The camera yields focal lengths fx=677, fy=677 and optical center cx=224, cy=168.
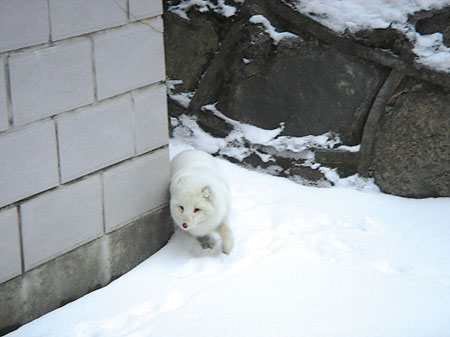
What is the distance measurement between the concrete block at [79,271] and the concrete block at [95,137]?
0.48 m

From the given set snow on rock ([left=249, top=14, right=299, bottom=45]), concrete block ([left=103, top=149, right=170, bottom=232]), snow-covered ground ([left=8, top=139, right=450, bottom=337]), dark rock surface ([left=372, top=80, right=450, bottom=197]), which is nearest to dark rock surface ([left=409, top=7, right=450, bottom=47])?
dark rock surface ([left=372, top=80, right=450, bottom=197])

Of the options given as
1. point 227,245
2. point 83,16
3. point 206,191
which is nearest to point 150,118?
point 206,191

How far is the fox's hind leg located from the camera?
15.0ft

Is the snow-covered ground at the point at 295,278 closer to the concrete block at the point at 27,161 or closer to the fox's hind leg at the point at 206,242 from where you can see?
the fox's hind leg at the point at 206,242

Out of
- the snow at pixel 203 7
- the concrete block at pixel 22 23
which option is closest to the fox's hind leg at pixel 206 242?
the concrete block at pixel 22 23

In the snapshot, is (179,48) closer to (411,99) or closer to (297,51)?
(297,51)

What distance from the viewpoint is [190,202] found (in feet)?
13.8

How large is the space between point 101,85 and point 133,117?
1.19 ft

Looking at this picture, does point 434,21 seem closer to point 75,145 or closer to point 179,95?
point 179,95

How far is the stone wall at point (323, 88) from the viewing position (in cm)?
492

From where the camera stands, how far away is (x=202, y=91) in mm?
5660

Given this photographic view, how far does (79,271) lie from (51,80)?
3.84ft

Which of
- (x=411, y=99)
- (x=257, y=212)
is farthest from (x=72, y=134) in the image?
(x=411, y=99)

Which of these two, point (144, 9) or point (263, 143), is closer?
point (144, 9)
